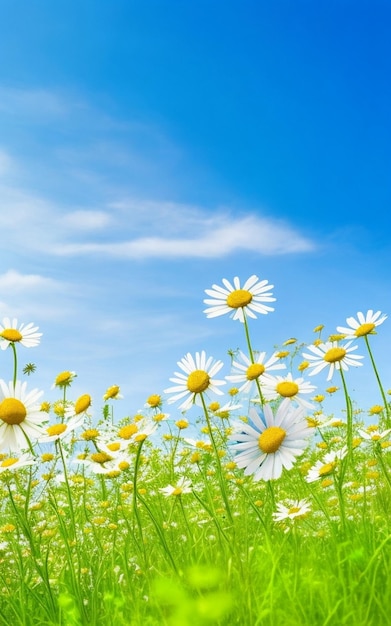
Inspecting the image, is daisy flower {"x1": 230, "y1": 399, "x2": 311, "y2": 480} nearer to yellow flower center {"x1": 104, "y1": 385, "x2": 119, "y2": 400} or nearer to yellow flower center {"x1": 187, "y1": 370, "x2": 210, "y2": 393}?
yellow flower center {"x1": 187, "y1": 370, "x2": 210, "y2": 393}

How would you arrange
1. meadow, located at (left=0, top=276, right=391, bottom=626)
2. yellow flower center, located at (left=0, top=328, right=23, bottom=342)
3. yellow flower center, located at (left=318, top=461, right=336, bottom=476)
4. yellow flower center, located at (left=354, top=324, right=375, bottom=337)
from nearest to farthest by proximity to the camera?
meadow, located at (left=0, top=276, right=391, bottom=626) < yellow flower center, located at (left=318, top=461, right=336, bottom=476) < yellow flower center, located at (left=0, top=328, right=23, bottom=342) < yellow flower center, located at (left=354, top=324, right=375, bottom=337)

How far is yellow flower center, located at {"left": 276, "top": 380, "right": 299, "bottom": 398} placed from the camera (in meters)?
3.09

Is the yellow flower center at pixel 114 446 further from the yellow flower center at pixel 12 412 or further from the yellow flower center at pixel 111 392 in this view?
the yellow flower center at pixel 111 392

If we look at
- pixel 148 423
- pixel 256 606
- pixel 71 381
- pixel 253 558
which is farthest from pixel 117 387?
pixel 256 606

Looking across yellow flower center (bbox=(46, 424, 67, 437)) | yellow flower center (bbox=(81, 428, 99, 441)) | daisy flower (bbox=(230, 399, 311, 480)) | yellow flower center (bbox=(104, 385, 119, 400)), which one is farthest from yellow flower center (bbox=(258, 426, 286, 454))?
yellow flower center (bbox=(104, 385, 119, 400))

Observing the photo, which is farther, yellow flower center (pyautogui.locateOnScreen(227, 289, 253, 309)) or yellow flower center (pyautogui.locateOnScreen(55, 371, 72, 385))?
yellow flower center (pyautogui.locateOnScreen(55, 371, 72, 385))

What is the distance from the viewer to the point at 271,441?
255cm

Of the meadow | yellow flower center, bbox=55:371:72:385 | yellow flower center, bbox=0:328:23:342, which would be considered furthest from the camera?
yellow flower center, bbox=55:371:72:385

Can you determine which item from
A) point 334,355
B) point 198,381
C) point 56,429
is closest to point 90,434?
point 56,429

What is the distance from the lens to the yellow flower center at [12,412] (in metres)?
2.87

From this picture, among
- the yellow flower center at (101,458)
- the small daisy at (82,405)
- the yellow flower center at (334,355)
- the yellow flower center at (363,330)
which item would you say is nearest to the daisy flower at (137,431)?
the yellow flower center at (101,458)

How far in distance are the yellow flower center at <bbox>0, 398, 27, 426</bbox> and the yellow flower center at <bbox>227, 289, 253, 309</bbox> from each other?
1.13 meters

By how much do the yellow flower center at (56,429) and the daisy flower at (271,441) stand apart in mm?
841

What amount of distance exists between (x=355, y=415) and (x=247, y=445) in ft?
17.5
